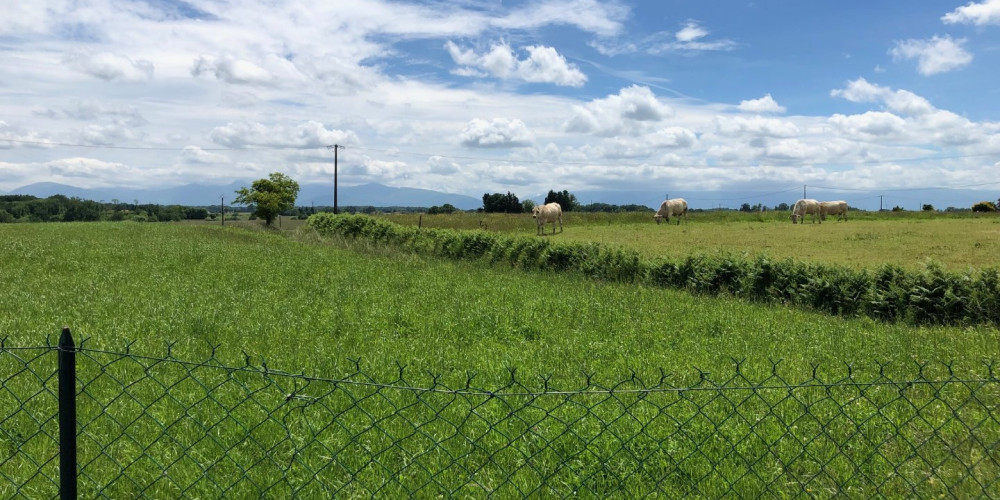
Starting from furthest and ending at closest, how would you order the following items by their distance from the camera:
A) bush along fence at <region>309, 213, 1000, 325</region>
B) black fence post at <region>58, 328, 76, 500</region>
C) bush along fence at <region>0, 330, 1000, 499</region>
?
bush along fence at <region>309, 213, 1000, 325</region> < bush along fence at <region>0, 330, 1000, 499</region> < black fence post at <region>58, 328, 76, 500</region>

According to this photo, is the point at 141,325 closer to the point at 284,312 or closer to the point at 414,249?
the point at 284,312

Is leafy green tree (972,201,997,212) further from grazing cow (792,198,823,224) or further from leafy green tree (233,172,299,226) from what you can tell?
leafy green tree (233,172,299,226)

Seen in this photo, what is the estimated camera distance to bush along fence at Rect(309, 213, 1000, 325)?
11109mm

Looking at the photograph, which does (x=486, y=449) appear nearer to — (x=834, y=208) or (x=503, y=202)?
(x=834, y=208)

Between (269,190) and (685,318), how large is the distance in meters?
58.5

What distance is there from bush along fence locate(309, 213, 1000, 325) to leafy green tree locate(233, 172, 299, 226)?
46.0 metres

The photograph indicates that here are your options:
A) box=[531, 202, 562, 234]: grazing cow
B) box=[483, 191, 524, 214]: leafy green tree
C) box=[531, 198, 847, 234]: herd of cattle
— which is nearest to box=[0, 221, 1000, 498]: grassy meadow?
box=[531, 202, 562, 234]: grazing cow

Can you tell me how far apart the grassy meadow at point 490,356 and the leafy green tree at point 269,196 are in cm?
4416

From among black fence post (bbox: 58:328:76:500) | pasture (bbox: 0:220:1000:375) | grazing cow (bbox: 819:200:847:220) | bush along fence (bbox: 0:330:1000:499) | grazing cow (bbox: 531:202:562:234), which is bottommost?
bush along fence (bbox: 0:330:1000:499)

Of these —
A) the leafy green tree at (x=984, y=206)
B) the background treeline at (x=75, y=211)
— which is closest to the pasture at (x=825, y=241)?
the leafy green tree at (x=984, y=206)

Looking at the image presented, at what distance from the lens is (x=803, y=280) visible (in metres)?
13.0

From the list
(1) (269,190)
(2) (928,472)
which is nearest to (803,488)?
(2) (928,472)

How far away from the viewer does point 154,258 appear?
18422 mm

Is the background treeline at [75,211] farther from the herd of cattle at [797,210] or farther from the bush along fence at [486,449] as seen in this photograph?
the bush along fence at [486,449]
